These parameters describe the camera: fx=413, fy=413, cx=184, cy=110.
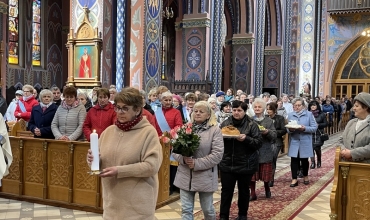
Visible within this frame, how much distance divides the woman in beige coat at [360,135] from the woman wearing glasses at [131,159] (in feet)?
8.15

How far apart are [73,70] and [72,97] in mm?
4217

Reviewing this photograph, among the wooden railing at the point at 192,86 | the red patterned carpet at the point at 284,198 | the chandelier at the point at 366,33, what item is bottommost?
the red patterned carpet at the point at 284,198

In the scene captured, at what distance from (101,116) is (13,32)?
13.3 m

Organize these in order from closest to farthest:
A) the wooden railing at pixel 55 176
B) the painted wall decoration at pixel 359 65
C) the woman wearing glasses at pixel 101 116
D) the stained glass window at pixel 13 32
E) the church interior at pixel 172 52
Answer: the woman wearing glasses at pixel 101 116 → the wooden railing at pixel 55 176 → the church interior at pixel 172 52 → the stained glass window at pixel 13 32 → the painted wall decoration at pixel 359 65

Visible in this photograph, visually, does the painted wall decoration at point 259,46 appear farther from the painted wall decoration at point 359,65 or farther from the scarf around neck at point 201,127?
the scarf around neck at point 201,127

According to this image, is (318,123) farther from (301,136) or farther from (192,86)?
(192,86)

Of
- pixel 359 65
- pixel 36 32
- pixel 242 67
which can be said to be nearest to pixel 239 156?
pixel 36 32

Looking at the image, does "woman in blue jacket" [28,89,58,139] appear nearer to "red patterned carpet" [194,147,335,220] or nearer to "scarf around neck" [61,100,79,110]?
"scarf around neck" [61,100,79,110]

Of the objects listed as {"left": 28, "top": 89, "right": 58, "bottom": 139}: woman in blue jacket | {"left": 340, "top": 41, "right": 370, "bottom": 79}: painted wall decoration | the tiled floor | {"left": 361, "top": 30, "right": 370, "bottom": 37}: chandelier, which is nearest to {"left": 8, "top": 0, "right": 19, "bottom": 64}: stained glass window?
{"left": 28, "top": 89, "right": 58, "bottom": 139}: woman in blue jacket

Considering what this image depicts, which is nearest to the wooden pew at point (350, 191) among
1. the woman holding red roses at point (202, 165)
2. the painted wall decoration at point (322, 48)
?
the woman holding red roses at point (202, 165)

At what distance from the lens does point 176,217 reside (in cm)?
562

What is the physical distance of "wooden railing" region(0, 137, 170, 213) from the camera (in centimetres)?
577

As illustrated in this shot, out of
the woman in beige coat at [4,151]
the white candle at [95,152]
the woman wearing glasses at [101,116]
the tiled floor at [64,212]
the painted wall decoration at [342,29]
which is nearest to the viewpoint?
the white candle at [95,152]

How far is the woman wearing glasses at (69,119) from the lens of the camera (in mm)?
5861
